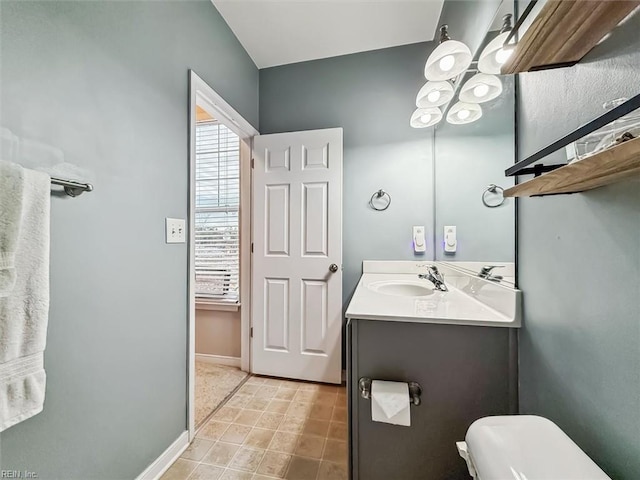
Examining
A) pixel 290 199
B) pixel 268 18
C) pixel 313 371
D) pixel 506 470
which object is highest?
pixel 268 18

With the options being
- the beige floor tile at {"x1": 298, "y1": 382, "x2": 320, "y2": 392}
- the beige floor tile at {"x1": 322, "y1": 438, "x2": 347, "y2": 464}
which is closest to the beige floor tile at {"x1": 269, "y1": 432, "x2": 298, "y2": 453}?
the beige floor tile at {"x1": 322, "y1": 438, "x2": 347, "y2": 464}

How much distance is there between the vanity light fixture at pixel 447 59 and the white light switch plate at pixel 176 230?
1.49 m

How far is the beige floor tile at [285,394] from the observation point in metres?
1.86

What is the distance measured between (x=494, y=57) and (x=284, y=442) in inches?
83.1

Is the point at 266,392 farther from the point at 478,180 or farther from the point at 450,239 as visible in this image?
the point at 478,180

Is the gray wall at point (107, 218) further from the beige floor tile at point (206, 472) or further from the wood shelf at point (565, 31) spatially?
the wood shelf at point (565, 31)

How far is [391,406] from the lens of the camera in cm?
89

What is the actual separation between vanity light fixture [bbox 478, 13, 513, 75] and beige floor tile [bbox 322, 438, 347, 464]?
6.16 ft

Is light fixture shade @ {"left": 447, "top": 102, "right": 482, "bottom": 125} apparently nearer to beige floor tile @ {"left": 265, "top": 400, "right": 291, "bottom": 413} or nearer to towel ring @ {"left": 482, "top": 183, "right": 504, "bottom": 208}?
towel ring @ {"left": 482, "top": 183, "right": 504, "bottom": 208}

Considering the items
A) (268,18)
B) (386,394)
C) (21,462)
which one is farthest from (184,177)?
(386,394)

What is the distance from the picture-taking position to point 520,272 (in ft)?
3.12

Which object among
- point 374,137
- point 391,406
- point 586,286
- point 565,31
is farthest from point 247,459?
point 374,137

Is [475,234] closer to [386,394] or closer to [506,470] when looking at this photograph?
[386,394]

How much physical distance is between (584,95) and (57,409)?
1.78 metres
